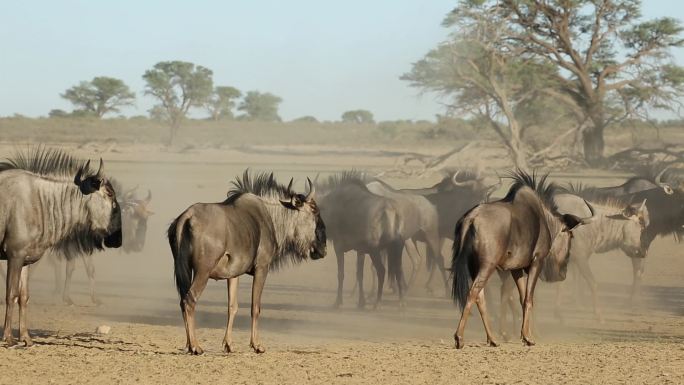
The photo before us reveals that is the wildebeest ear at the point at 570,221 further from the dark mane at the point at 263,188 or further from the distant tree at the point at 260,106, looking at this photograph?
the distant tree at the point at 260,106

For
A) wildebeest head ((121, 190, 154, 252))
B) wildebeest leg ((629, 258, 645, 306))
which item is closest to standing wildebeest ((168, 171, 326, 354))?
wildebeest leg ((629, 258, 645, 306))

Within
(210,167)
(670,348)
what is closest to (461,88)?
(210,167)

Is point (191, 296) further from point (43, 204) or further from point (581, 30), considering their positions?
point (581, 30)

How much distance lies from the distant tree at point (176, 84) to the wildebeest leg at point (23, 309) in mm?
46155

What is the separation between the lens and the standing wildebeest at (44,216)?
9.51 meters

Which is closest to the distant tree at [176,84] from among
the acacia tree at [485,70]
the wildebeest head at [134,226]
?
the acacia tree at [485,70]

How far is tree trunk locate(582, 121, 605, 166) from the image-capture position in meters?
34.9

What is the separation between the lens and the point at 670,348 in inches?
385

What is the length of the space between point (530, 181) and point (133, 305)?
19.2 ft

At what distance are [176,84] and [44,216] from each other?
49.9 metres

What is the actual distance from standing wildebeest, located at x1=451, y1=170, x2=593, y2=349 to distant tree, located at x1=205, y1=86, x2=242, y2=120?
55829 millimetres

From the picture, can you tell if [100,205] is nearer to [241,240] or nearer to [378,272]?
[241,240]

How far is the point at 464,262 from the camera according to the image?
9734mm

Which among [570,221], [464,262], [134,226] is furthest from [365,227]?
[464,262]
